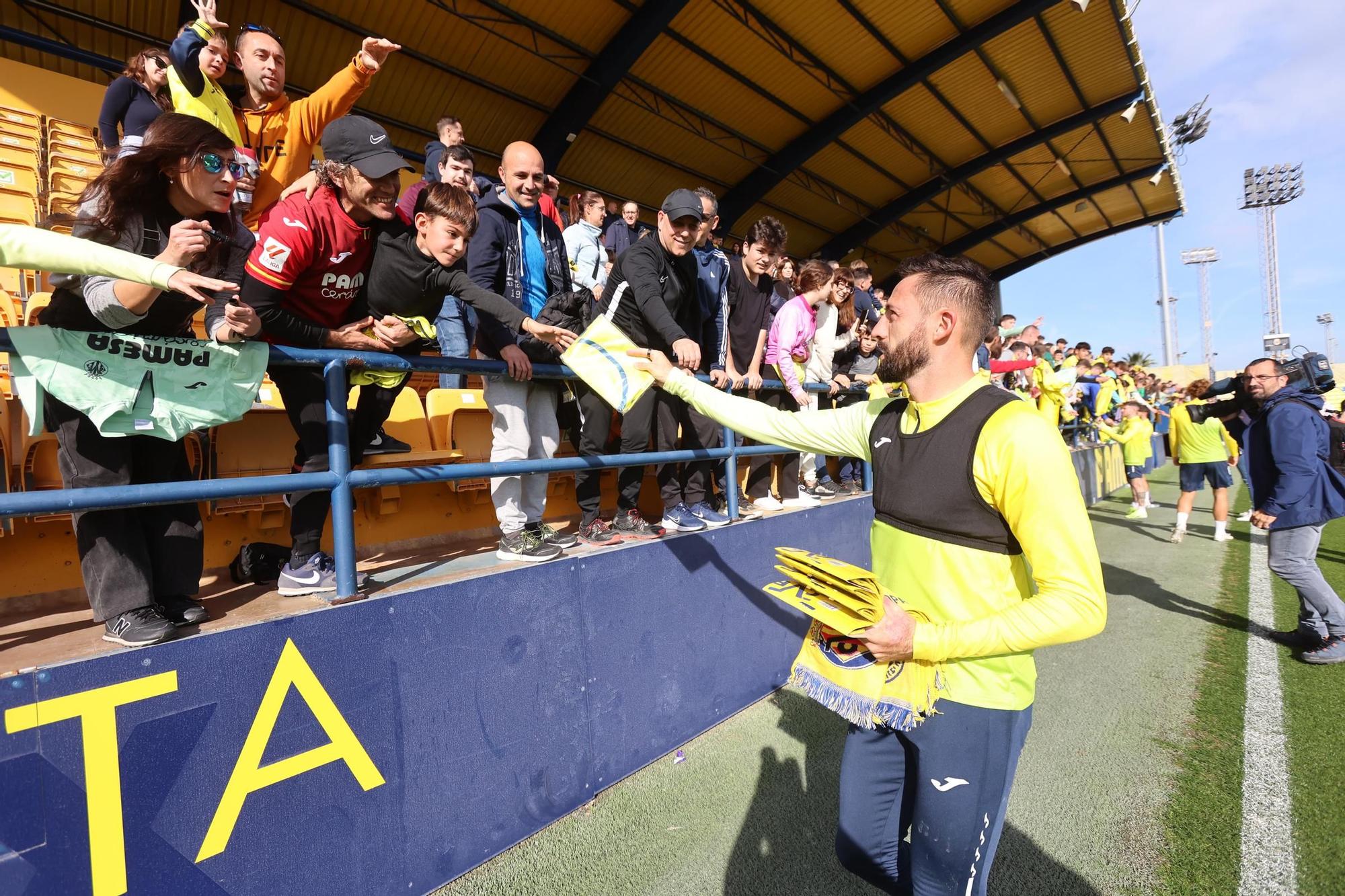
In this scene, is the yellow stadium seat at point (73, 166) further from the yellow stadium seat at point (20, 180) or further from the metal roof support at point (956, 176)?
the metal roof support at point (956, 176)

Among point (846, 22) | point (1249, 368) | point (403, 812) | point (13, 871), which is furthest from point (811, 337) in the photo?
point (846, 22)

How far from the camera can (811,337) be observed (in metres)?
5.11

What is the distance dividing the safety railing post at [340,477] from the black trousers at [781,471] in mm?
3061

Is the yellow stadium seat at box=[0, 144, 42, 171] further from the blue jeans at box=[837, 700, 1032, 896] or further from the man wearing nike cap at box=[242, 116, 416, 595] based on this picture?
the blue jeans at box=[837, 700, 1032, 896]

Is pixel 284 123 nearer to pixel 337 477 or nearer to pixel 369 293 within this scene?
pixel 369 293

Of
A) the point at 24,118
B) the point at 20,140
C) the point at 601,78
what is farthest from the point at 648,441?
the point at 601,78

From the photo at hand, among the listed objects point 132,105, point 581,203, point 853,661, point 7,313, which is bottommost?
point 853,661

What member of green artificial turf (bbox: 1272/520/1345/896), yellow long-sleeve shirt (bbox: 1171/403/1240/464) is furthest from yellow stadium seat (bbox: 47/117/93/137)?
yellow long-sleeve shirt (bbox: 1171/403/1240/464)

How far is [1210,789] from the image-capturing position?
283cm

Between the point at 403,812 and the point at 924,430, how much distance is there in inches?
80.4

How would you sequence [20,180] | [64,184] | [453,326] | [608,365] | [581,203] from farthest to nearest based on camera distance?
[581,203] → [64,184] → [20,180] → [453,326] → [608,365]

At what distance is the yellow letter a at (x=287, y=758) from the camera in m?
1.73

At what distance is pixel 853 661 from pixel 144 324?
233 centimetres

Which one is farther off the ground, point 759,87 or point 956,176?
point 956,176
